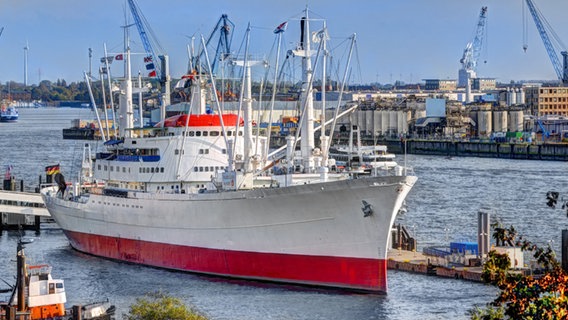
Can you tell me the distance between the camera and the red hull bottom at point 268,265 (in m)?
28.3

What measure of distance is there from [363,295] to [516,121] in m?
77.6

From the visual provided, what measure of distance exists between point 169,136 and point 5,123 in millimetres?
140045

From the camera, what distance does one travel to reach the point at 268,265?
29781 millimetres

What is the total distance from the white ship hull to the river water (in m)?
0.41

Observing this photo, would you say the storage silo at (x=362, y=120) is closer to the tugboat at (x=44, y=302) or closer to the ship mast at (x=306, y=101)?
the ship mast at (x=306, y=101)

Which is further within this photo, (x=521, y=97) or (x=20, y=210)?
(x=521, y=97)

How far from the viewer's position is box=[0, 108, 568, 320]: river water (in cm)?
Answer: 2641

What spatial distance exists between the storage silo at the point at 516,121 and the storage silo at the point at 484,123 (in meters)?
1.77

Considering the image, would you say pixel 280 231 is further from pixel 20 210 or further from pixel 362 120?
pixel 362 120

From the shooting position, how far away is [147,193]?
33.2 metres

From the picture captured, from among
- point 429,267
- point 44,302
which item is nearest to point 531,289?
point 44,302

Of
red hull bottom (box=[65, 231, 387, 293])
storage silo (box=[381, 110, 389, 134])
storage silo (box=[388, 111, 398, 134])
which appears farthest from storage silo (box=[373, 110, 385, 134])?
red hull bottom (box=[65, 231, 387, 293])

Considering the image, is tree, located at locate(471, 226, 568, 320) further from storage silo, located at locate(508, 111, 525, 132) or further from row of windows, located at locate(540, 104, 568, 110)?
row of windows, located at locate(540, 104, 568, 110)

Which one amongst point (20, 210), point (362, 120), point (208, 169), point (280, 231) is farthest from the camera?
point (362, 120)
